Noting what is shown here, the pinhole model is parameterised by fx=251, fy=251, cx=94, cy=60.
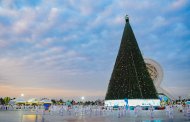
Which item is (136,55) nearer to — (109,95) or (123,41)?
(123,41)

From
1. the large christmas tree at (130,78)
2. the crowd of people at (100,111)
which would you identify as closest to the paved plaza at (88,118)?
the crowd of people at (100,111)

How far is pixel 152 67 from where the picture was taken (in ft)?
295

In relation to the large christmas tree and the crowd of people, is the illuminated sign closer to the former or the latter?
the large christmas tree

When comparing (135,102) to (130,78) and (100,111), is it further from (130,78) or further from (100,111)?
(100,111)

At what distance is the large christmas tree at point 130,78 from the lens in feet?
170

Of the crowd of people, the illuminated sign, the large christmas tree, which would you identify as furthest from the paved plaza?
the large christmas tree

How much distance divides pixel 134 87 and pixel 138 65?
5446 mm

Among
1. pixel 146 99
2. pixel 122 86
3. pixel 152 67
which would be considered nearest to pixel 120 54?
pixel 122 86

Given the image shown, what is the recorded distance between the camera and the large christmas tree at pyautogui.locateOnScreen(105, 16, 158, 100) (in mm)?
51812

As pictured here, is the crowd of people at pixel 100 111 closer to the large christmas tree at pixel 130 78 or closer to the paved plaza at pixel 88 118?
the paved plaza at pixel 88 118

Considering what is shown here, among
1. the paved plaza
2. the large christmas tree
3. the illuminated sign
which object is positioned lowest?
the paved plaza

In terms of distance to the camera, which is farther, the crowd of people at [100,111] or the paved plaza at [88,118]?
the crowd of people at [100,111]

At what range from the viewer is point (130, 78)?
52.5 metres

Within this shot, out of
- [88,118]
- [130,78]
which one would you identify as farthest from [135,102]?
[88,118]
